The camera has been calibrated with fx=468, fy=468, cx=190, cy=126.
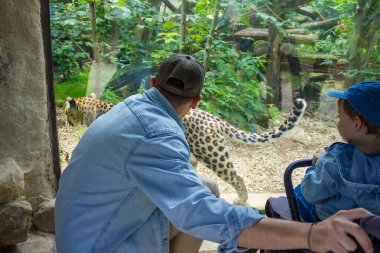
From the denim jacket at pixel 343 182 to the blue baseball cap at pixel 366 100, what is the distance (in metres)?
0.12

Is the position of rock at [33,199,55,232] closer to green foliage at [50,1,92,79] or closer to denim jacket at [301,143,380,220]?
green foliage at [50,1,92,79]

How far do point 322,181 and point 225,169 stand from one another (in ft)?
6.97

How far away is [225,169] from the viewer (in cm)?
367

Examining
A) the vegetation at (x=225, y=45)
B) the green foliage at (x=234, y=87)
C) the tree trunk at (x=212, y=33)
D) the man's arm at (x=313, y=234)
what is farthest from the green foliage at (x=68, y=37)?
the man's arm at (x=313, y=234)

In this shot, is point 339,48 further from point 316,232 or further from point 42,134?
point 316,232

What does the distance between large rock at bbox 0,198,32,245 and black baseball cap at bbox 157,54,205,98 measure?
106 cm

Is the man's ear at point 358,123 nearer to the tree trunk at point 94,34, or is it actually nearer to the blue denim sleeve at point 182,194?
→ the blue denim sleeve at point 182,194

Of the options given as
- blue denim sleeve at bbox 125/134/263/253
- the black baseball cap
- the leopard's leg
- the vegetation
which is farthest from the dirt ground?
blue denim sleeve at bbox 125/134/263/253

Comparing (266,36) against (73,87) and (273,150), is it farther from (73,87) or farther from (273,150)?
(73,87)

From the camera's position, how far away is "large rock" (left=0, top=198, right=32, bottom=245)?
85.1 inches

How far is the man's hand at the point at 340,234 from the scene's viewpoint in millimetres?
1067

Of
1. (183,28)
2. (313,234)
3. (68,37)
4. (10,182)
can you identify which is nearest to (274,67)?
(183,28)

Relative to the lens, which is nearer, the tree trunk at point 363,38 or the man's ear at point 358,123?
the man's ear at point 358,123

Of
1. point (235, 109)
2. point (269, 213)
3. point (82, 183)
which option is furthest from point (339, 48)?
point (82, 183)
